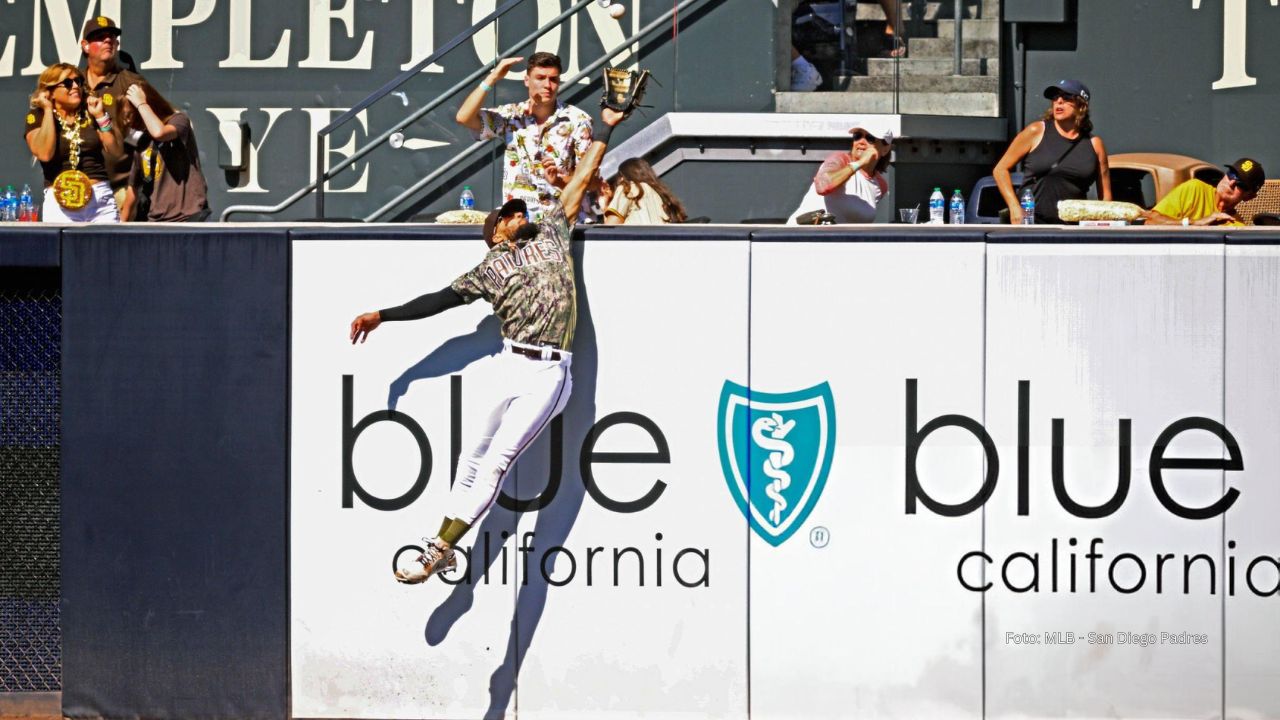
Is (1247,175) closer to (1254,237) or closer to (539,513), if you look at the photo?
(1254,237)

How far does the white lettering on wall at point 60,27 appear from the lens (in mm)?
15414

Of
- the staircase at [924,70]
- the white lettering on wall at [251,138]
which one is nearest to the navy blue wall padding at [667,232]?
the staircase at [924,70]

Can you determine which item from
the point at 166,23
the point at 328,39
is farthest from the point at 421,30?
the point at 166,23

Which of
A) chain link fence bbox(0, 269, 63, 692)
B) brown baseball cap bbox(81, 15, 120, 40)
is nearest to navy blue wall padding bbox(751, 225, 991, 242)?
chain link fence bbox(0, 269, 63, 692)

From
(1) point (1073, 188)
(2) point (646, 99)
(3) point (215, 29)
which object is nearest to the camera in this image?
(1) point (1073, 188)

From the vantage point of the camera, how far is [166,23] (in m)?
15.5

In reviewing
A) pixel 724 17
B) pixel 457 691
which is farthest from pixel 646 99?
pixel 457 691

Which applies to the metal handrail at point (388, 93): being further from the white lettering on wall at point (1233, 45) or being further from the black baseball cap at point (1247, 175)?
the white lettering on wall at point (1233, 45)

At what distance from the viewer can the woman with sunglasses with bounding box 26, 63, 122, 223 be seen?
906 centimetres

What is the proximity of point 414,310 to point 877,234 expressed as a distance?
82.6 inches

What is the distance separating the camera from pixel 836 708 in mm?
7566

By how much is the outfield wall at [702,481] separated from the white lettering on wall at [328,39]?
7.97 metres

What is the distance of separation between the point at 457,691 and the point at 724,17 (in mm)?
6977

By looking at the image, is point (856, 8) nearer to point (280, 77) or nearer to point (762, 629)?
point (280, 77)
